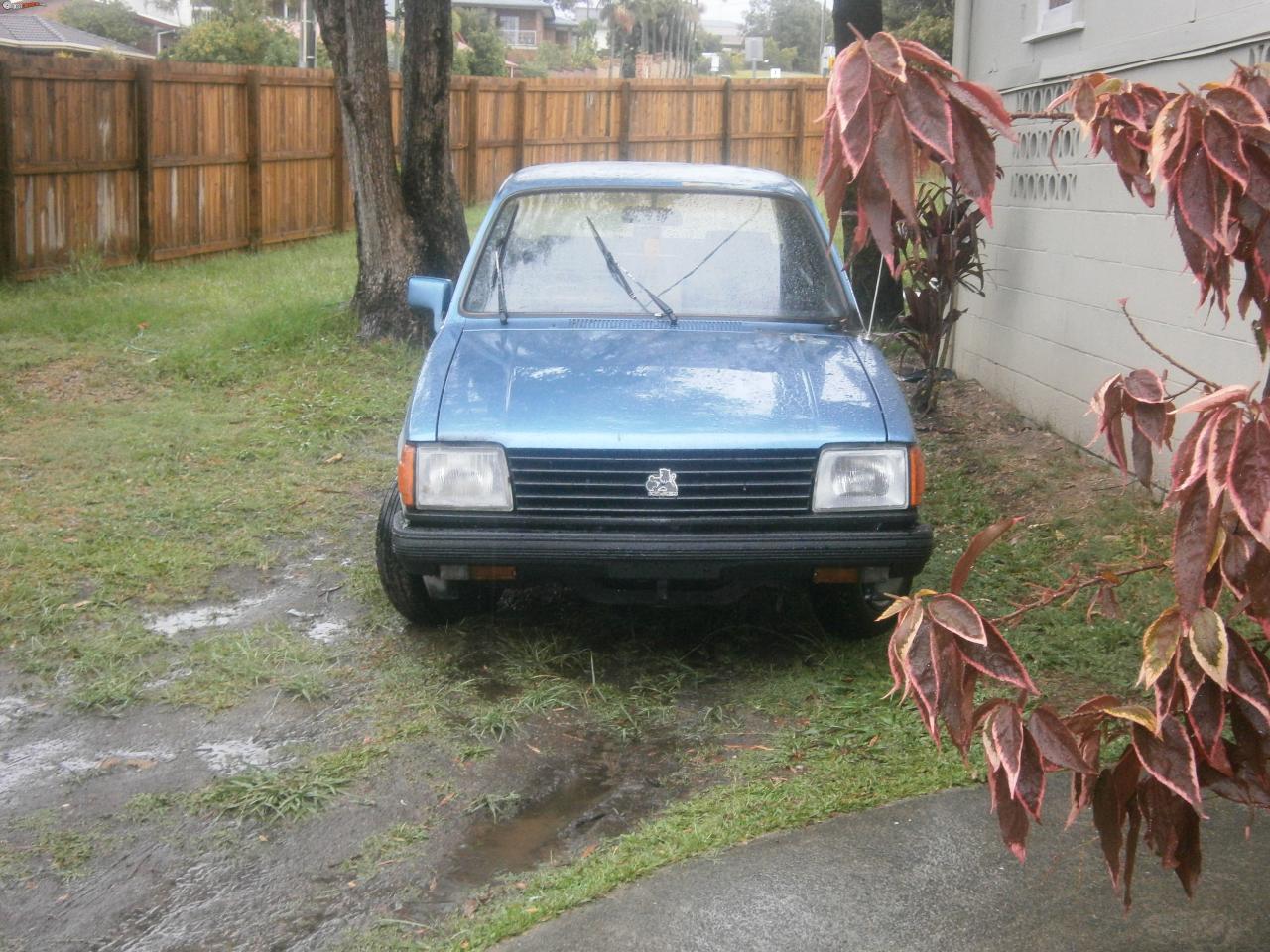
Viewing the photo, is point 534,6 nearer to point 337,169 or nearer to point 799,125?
point 799,125

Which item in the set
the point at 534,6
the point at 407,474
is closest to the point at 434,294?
the point at 407,474

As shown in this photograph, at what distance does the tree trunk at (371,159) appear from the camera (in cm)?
1073

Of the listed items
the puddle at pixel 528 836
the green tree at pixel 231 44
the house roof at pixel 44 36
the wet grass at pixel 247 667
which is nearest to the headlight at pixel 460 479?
the wet grass at pixel 247 667

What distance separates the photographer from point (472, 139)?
22.9 metres

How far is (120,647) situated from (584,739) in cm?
185

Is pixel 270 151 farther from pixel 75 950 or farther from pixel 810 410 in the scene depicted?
pixel 75 950

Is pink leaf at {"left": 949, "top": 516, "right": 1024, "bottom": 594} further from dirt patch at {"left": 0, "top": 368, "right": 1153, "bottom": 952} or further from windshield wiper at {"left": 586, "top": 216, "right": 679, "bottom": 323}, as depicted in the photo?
windshield wiper at {"left": 586, "top": 216, "right": 679, "bottom": 323}

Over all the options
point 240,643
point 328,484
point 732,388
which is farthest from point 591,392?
point 328,484

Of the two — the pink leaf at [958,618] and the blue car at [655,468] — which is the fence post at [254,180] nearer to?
the blue car at [655,468]

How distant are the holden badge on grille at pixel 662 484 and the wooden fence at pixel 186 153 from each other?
979cm

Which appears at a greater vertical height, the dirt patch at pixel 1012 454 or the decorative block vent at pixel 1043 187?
the decorative block vent at pixel 1043 187

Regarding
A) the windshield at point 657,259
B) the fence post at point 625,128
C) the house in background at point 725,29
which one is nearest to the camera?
the windshield at point 657,259

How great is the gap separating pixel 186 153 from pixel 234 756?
40.9ft

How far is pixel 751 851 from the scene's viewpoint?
367 centimetres
